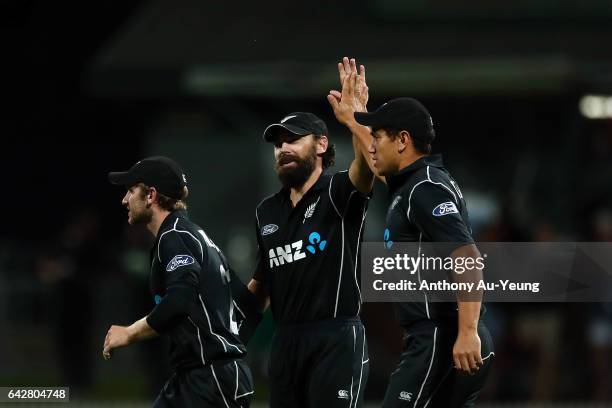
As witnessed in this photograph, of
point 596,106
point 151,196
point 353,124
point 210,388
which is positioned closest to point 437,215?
point 353,124

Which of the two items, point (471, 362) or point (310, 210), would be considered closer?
point (471, 362)

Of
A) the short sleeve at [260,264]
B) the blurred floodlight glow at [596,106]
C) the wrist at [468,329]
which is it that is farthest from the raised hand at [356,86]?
the blurred floodlight glow at [596,106]

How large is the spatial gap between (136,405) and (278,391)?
750 centimetres

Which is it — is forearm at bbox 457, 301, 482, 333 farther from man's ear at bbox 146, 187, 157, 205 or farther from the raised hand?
man's ear at bbox 146, 187, 157, 205

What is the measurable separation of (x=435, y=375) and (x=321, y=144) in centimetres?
154

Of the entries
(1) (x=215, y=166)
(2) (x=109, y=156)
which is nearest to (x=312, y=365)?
(1) (x=215, y=166)

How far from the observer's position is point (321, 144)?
8.75 meters

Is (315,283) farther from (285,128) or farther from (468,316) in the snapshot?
(468,316)

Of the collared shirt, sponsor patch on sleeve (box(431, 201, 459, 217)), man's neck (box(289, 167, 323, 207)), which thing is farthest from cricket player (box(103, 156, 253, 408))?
sponsor patch on sleeve (box(431, 201, 459, 217))

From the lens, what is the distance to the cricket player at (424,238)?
7.91 meters

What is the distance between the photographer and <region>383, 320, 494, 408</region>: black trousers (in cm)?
805

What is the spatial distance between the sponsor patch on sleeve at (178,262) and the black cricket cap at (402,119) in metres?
1.18

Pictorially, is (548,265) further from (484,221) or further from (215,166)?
(215,166)

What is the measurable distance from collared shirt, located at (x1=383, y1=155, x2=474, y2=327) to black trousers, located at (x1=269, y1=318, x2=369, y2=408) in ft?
1.59
